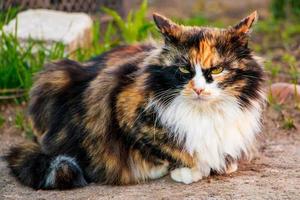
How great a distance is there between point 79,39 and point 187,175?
2566 mm

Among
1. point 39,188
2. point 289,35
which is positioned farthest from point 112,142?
point 289,35

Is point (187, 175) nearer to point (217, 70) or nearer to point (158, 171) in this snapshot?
point (158, 171)

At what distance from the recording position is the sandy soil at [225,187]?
375 centimetres

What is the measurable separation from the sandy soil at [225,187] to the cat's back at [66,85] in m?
0.44

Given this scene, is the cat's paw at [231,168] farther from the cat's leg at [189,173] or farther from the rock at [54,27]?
the rock at [54,27]

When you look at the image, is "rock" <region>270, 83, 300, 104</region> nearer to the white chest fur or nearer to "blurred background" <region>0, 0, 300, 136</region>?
"blurred background" <region>0, 0, 300, 136</region>

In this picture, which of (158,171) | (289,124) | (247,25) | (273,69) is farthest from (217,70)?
(273,69)

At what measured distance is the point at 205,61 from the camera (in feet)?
12.0

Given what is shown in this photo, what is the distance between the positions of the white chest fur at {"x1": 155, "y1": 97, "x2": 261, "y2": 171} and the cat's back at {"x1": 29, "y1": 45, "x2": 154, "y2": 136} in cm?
61

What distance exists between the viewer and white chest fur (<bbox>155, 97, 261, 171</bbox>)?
12.4ft

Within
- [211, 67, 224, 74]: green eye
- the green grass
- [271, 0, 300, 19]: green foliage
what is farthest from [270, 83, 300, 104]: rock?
[271, 0, 300, 19]: green foliage

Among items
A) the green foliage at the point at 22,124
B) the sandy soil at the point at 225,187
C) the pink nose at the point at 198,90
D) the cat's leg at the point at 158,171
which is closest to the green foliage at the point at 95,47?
the green foliage at the point at 22,124

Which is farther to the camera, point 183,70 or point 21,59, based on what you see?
point 21,59

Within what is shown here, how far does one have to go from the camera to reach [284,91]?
18.1ft
